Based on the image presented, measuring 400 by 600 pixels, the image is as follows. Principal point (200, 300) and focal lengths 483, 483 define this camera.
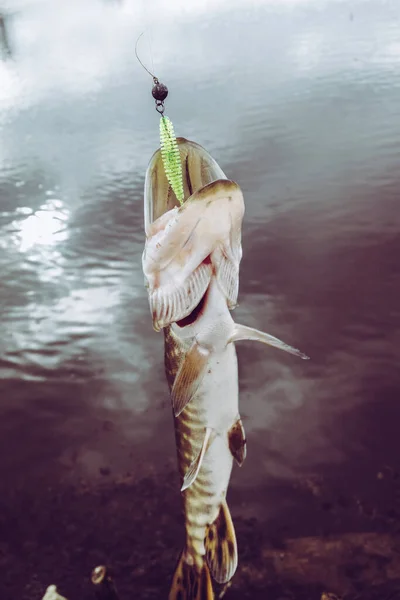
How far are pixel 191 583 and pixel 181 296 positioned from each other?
106 centimetres

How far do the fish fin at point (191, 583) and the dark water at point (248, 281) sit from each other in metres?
0.37

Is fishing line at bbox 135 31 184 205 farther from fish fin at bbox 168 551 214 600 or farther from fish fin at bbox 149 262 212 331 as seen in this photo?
fish fin at bbox 168 551 214 600

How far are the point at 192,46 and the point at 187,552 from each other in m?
9.98

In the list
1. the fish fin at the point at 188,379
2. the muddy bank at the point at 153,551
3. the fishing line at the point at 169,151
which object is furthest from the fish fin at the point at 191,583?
the fishing line at the point at 169,151

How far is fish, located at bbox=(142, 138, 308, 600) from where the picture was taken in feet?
3.89

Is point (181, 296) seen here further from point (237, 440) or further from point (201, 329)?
point (237, 440)

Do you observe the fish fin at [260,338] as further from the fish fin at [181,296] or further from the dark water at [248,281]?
the dark water at [248,281]

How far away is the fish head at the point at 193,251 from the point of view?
1125mm

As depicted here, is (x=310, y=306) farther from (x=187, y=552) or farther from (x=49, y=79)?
(x=49, y=79)

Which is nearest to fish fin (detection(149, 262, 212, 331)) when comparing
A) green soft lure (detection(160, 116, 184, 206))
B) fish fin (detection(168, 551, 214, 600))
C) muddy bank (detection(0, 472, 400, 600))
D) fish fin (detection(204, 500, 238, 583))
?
green soft lure (detection(160, 116, 184, 206))

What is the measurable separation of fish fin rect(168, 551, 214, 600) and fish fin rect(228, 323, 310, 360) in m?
0.88

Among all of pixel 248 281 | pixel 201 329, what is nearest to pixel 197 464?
pixel 201 329

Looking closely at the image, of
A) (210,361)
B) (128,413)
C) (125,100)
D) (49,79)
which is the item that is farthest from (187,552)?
(49,79)

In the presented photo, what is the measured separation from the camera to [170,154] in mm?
1278
